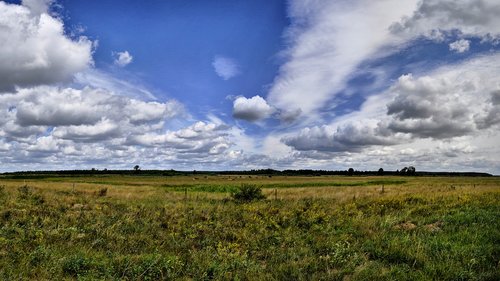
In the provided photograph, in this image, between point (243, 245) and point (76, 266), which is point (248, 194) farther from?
point (76, 266)

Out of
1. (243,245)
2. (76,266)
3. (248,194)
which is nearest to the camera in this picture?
(76,266)

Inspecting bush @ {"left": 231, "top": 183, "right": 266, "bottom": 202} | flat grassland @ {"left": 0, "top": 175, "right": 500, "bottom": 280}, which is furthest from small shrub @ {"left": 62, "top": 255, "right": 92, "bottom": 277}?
bush @ {"left": 231, "top": 183, "right": 266, "bottom": 202}

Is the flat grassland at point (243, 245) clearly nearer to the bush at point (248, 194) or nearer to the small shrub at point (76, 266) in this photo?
the small shrub at point (76, 266)

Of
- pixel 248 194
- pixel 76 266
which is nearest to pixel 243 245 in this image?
pixel 76 266

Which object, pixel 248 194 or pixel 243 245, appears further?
pixel 248 194

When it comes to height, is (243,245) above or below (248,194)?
below

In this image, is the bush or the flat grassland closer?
the flat grassland

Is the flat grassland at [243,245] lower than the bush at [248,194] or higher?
lower

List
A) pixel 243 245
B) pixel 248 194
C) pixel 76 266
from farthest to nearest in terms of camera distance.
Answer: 1. pixel 248 194
2. pixel 243 245
3. pixel 76 266

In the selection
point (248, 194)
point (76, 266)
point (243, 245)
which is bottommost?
point (243, 245)

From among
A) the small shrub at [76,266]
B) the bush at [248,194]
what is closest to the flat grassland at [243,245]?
the small shrub at [76,266]

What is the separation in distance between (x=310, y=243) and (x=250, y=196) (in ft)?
62.3

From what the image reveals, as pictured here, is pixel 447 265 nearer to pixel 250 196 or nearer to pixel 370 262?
pixel 370 262

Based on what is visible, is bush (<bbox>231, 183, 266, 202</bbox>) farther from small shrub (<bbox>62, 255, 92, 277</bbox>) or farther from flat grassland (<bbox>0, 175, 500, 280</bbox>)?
small shrub (<bbox>62, 255, 92, 277</bbox>)
